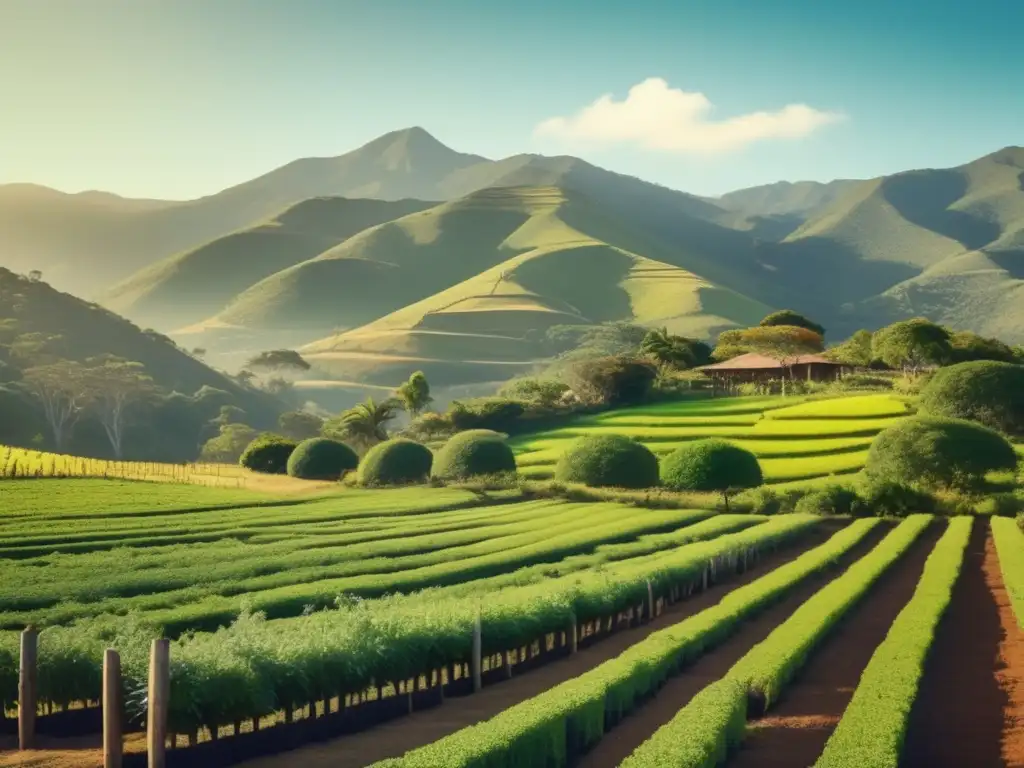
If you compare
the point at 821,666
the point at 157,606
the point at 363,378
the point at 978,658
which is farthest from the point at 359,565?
the point at 363,378

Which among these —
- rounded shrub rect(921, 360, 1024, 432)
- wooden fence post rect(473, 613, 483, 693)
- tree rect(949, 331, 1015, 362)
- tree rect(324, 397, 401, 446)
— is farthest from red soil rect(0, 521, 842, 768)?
tree rect(949, 331, 1015, 362)

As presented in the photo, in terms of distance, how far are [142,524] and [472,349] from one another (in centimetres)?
16009

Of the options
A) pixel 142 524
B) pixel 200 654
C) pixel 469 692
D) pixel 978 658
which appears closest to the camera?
pixel 200 654

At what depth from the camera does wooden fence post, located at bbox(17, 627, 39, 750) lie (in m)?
14.9

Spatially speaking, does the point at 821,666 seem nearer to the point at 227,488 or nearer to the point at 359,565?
the point at 359,565

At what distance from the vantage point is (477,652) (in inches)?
768

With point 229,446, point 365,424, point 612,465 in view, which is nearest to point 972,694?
point 612,465

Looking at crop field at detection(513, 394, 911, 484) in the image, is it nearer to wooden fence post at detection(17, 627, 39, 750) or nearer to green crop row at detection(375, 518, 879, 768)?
green crop row at detection(375, 518, 879, 768)

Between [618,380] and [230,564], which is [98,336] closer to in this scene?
[618,380]

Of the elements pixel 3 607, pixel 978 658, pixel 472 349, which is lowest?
pixel 978 658

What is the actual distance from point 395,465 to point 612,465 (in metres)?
12.6

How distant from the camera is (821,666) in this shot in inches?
827

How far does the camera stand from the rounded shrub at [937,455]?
50781 millimetres

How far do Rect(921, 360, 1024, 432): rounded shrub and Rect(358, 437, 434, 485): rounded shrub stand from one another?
30.4m
